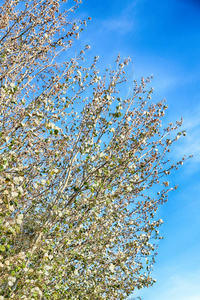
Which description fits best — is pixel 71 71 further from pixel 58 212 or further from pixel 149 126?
pixel 58 212

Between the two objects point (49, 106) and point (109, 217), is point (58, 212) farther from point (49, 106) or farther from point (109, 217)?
point (49, 106)

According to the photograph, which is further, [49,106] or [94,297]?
[94,297]

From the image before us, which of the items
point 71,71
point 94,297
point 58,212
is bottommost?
point 94,297

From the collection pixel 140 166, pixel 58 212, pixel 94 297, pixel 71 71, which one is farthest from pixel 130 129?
pixel 94 297

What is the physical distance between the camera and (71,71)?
9531 mm

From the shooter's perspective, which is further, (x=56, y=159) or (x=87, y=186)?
(x=56, y=159)

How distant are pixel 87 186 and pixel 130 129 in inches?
114

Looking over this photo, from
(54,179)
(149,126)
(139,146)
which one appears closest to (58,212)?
(54,179)

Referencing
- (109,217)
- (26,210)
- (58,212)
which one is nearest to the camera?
(58,212)

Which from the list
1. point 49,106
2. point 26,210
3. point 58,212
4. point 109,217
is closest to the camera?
point 58,212

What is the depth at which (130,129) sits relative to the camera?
940 cm

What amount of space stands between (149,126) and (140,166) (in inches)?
57.9

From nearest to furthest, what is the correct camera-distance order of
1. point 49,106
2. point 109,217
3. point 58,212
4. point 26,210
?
point 58,212 → point 49,106 → point 109,217 → point 26,210

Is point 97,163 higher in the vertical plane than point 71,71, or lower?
lower
